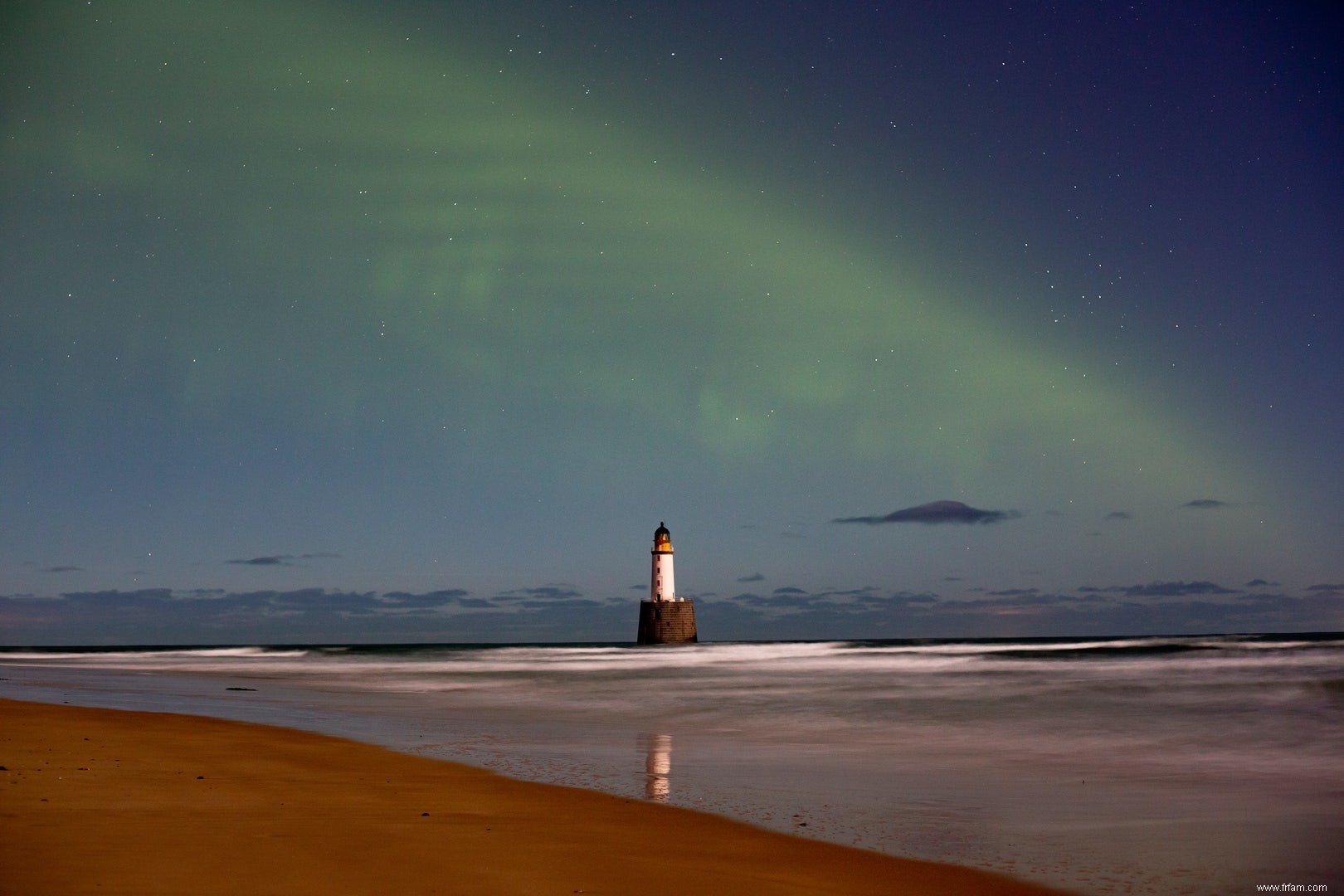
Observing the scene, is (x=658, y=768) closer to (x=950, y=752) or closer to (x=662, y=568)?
(x=950, y=752)

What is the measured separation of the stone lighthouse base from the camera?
2707 inches

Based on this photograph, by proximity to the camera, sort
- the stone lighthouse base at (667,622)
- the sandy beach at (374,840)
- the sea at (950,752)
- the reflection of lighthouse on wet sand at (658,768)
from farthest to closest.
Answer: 1. the stone lighthouse base at (667,622)
2. the reflection of lighthouse on wet sand at (658,768)
3. the sea at (950,752)
4. the sandy beach at (374,840)

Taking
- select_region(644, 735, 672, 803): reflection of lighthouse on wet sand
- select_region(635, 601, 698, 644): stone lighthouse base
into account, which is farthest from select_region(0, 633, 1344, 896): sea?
select_region(635, 601, 698, 644): stone lighthouse base

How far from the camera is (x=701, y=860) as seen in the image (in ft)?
20.7

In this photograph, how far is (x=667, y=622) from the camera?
68.8m

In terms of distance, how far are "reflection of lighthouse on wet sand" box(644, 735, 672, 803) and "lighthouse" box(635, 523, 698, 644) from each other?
52858mm

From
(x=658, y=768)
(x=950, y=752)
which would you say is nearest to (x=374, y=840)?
(x=658, y=768)

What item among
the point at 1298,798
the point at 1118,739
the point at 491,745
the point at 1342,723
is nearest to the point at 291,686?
the point at 491,745

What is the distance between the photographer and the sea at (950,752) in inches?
285

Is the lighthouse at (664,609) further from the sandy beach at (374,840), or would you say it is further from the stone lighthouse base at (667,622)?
the sandy beach at (374,840)

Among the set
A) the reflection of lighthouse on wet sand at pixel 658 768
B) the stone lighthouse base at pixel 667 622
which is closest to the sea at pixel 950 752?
the reflection of lighthouse on wet sand at pixel 658 768

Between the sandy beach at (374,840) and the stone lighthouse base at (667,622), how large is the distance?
59215mm

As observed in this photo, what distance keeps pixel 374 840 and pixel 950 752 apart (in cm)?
958

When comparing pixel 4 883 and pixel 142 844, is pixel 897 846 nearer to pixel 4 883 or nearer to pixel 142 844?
pixel 142 844
